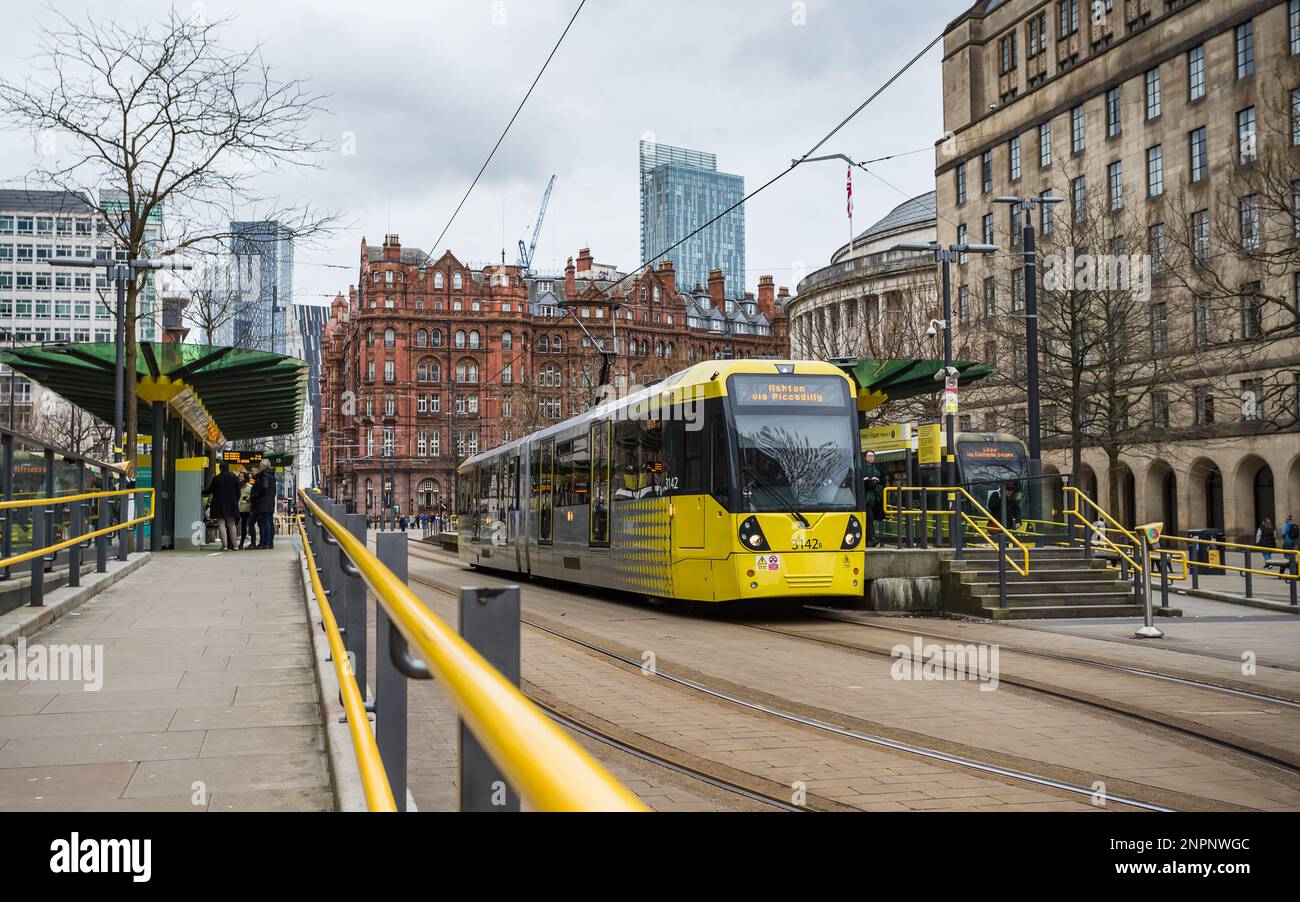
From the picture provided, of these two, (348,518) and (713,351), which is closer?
(348,518)

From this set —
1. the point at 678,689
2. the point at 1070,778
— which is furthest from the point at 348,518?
the point at 678,689

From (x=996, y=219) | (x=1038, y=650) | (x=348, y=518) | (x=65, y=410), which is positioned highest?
(x=996, y=219)

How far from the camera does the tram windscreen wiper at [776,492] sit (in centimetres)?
1533

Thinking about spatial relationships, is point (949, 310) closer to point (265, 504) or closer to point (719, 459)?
point (719, 459)

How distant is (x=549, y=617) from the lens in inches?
647

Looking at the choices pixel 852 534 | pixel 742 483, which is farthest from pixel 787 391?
pixel 852 534

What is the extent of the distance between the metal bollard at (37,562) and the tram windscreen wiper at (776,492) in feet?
26.0

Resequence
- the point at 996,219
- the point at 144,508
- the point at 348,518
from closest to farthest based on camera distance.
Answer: the point at 348,518, the point at 144,508, the point at 996,219

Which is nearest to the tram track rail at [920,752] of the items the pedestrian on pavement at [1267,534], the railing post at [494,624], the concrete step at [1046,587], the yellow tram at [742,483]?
the railing post at [494,624]

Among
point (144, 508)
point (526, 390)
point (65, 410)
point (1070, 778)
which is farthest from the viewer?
point (65, 410)

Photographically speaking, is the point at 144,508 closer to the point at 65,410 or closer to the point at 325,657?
the point at 325,657

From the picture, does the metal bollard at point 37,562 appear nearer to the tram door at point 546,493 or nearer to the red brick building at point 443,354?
the tram door at point 546,493

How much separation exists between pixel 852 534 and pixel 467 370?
99061 mm
